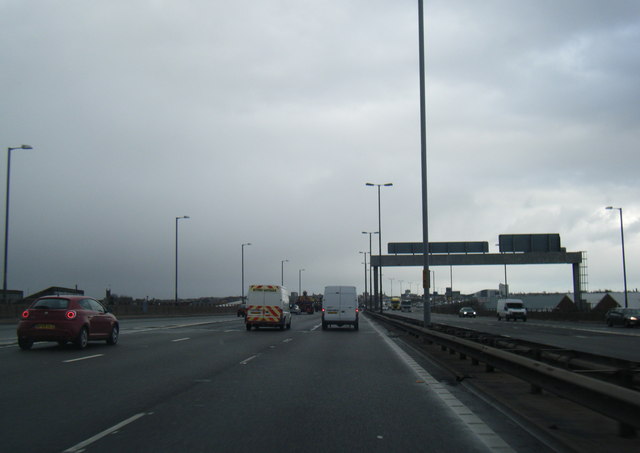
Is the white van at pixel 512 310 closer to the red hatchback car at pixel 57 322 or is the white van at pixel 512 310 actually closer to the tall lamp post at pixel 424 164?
the tall lamp post at pixel 424 164

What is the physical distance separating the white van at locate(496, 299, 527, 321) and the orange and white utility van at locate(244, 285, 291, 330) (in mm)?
33569

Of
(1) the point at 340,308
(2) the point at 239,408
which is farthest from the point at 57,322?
(1) the point at 340,308

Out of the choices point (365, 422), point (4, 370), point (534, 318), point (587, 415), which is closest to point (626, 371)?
point (587, 415)

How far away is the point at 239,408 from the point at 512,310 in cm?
5546

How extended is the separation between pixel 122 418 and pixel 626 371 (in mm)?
6484

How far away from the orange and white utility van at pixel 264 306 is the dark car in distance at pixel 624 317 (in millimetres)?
24825

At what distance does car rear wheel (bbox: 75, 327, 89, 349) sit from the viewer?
18516 mm

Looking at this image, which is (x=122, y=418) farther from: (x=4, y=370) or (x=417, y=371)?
(x=417, y=371)

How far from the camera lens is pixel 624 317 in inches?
1720

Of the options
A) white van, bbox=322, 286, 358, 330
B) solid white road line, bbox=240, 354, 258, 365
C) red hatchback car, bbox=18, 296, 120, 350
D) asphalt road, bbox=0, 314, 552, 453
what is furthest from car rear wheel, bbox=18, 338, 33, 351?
white van, bbox=322, 286, 358, 330

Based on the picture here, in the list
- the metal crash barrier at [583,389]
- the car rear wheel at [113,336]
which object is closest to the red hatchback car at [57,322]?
the car rear wheel at [113,336]

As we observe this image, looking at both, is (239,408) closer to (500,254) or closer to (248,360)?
(248,360)

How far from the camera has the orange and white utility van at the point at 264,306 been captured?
32.9 metres

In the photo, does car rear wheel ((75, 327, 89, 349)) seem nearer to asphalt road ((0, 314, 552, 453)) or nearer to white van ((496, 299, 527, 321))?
asphalt road ((0, 314, 552, 453))
